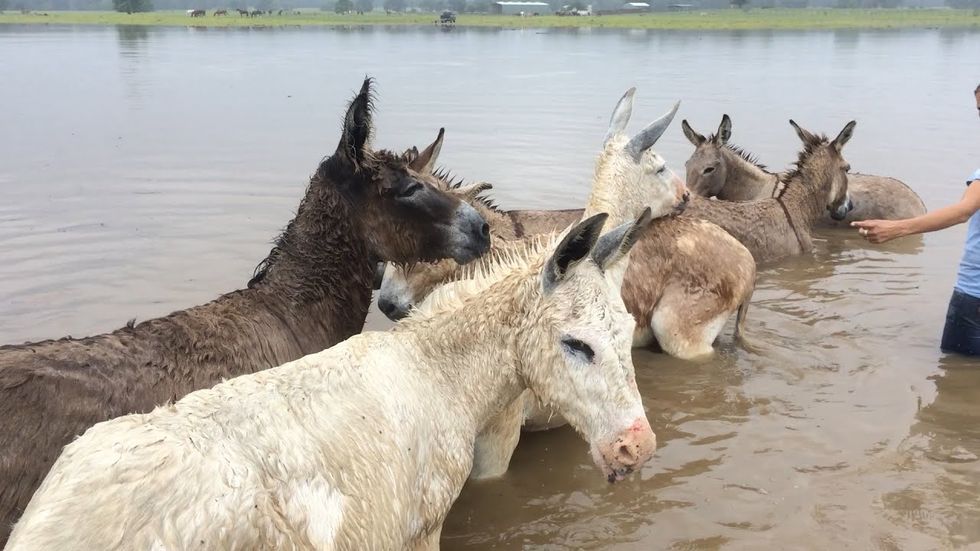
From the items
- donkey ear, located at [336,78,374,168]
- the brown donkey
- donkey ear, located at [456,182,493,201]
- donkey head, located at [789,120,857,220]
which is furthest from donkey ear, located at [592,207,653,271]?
donkey head, located at [789,120,857,220]

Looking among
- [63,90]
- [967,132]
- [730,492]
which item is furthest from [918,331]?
[63,90]

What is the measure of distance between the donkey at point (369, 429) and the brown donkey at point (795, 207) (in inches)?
285

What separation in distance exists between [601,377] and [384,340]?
3.33ft

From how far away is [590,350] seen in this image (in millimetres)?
3543

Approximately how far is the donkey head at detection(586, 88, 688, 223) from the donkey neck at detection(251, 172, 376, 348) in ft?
6.74

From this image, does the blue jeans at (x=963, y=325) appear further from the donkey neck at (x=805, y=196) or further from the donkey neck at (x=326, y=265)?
the donkey neck at (x=326, y=265)

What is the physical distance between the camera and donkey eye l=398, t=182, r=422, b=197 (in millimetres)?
5320

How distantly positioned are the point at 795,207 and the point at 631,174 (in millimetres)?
5526

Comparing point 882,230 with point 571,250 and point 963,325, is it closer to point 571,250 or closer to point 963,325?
point 963,325

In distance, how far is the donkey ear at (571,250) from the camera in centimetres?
353

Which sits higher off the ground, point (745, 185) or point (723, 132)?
point (723, 132)

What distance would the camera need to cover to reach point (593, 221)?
3.53m

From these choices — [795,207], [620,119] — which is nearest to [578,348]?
[620,119]

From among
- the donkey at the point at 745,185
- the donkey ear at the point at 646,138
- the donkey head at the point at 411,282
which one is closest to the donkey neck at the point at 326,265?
the donkey head at the point at 411,282
